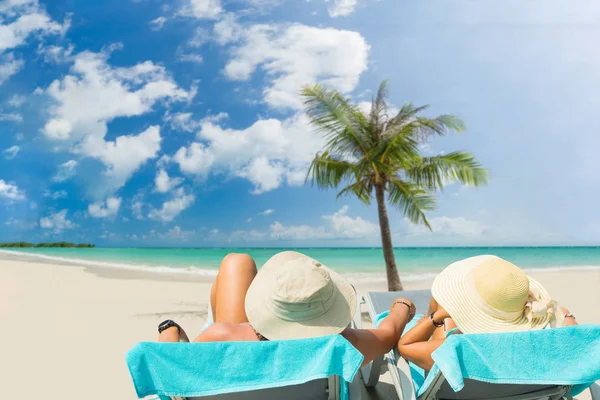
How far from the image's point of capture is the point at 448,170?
7.31 meters

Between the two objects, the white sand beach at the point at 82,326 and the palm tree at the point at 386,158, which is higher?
the palm tree at the point at 386,158

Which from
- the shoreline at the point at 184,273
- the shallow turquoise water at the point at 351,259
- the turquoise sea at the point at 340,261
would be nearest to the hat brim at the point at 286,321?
the shoreline at the point at 184,273

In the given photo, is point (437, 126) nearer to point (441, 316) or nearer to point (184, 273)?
point (441, 316)

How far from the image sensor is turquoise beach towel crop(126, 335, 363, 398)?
158cm

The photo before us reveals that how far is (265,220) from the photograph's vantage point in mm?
50938

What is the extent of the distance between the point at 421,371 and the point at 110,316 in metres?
6.19

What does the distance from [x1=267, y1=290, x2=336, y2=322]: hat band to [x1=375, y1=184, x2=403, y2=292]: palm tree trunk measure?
18.7 ft

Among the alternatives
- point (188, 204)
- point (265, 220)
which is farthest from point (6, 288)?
point (188, 204)

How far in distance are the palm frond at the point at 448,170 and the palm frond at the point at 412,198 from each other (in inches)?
7.4

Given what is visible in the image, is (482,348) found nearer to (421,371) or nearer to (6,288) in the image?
(421,371)

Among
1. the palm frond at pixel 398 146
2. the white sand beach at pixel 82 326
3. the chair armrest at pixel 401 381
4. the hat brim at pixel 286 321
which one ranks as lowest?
the white sand beach at pixel 82 326

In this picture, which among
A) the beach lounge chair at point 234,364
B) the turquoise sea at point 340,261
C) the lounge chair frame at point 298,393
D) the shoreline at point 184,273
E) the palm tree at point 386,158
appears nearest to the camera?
the beach lounge chair at point 234,364

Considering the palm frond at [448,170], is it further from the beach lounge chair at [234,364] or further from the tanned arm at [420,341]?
the beach lounge chair at [234,364]

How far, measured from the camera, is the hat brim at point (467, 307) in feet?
6.07
